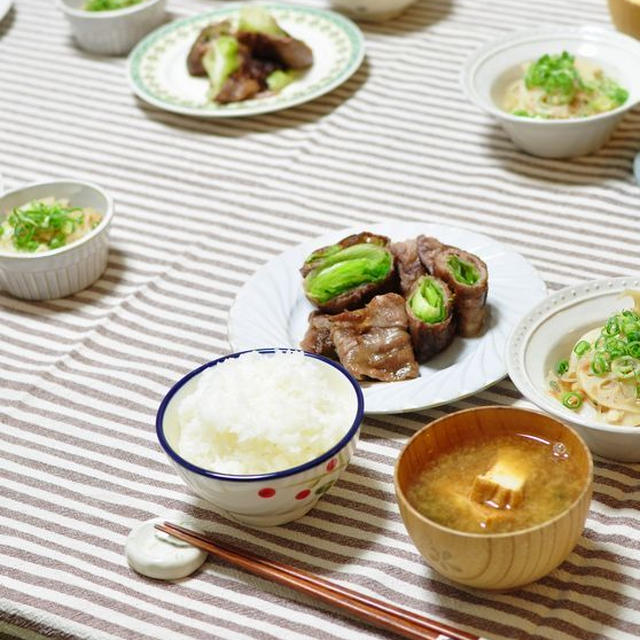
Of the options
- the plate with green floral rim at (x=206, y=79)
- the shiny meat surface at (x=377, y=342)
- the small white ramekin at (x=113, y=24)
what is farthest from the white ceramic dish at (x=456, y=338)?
the small white ramekin at (x=113, y=24)

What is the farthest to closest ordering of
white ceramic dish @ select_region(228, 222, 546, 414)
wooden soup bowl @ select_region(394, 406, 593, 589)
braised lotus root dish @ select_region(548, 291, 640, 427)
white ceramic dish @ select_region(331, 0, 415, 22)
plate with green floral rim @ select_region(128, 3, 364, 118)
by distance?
1. white ceramic dish @ select_region(331, 0, 415, 22)
2. plate with green floral rim @ select_region(128, 3, 364, 118)
3. white ceramic dish @ select_region(228, 222, 546, 414)
4. braised lotus root dish @ select_region(548, 291, 640, 427)
5. wooden soup bowl @ select_region(394, 406, 593, 589)

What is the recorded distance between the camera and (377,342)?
6.23 ft

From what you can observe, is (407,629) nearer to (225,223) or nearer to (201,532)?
(201,532)

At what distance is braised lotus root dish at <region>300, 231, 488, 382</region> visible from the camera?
6.22 ft

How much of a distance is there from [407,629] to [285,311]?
2.70 ft

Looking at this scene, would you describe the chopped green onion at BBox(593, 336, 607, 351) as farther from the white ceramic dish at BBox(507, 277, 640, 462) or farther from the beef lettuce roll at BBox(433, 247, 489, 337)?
the beef lettuce roll at BBox(433, 247, 489, 337)

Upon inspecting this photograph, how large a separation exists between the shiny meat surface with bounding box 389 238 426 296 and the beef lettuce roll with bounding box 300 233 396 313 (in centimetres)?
2

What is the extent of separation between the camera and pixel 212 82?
2.99 metres

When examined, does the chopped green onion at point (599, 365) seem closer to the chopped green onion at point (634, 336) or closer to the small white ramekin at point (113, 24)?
the chopped green onion at point (634, 336)

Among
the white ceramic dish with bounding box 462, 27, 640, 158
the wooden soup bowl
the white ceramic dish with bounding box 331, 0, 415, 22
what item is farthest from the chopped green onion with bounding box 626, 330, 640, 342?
the white ceramic dish with bounding box 331, 0, 415, 22

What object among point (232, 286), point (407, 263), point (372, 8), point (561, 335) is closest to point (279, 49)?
point (372, 8)

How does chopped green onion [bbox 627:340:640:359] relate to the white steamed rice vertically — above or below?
above

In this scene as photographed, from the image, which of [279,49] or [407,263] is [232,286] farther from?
[279,49]

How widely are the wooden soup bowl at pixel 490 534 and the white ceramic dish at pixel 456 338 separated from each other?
22 cm
